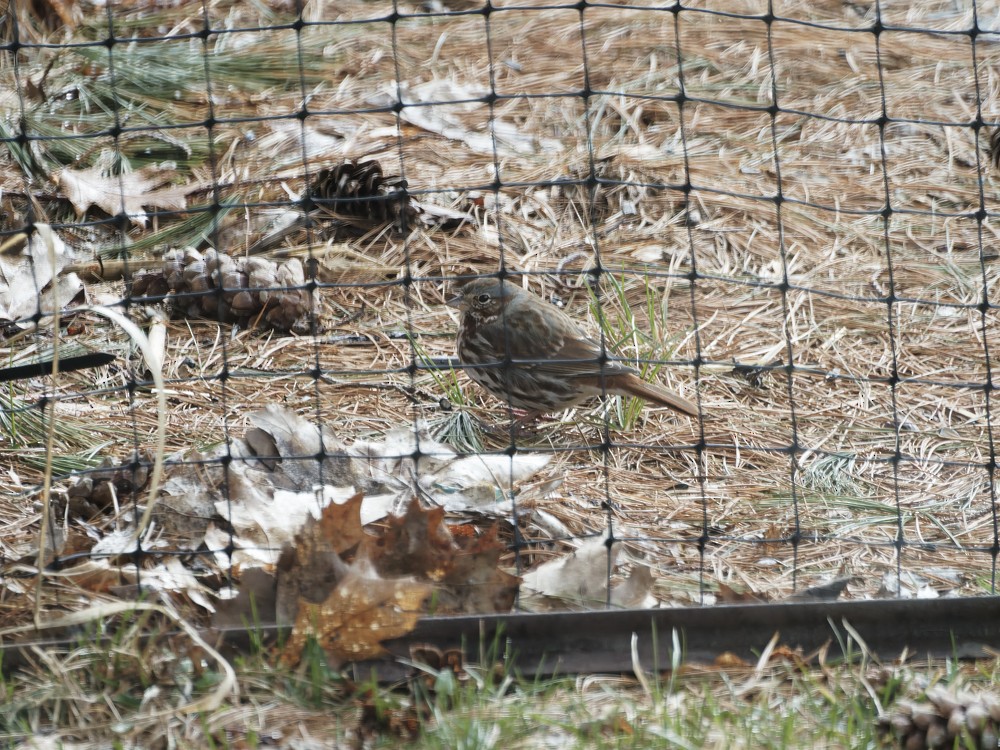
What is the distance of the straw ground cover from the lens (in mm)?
3754

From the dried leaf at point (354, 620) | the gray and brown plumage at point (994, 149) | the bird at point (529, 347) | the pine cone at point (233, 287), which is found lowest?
the dried leaf at point (354, 620)

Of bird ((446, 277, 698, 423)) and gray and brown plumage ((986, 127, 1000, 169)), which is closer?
bird ((446, 277, 698, 423))

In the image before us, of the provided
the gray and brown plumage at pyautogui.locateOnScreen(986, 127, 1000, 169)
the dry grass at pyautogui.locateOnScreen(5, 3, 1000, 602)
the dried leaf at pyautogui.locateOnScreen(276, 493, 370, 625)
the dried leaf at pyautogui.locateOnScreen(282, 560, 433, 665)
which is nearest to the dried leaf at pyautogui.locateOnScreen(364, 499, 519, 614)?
the dried leaf at pyautogui.locateOnScreen(276, 493, 370, 625)

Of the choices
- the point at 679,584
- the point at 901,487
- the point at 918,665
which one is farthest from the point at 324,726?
the point at 901,487

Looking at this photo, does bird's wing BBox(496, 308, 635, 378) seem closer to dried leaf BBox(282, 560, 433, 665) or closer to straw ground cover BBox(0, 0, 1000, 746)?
straw ground cover BBox(0, 0, 1000, 746)

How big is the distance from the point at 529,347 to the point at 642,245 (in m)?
0.93

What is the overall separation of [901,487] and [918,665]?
48.9 inches

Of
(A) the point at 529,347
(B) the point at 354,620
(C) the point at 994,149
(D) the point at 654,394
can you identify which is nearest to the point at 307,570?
(B) the point at 354,620

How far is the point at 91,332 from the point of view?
4.84 meters

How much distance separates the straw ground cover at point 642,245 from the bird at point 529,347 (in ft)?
0.41

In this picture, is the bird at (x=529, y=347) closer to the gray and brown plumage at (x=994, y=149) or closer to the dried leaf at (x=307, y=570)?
the dried leaf at (x=307, y=570)

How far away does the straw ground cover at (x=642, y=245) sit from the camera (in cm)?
375

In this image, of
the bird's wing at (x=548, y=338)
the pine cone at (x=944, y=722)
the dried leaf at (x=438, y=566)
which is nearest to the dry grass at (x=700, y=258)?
the bird's wing at (x=548, y=338)

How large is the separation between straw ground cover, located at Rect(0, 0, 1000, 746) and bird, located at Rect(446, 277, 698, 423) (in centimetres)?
12
